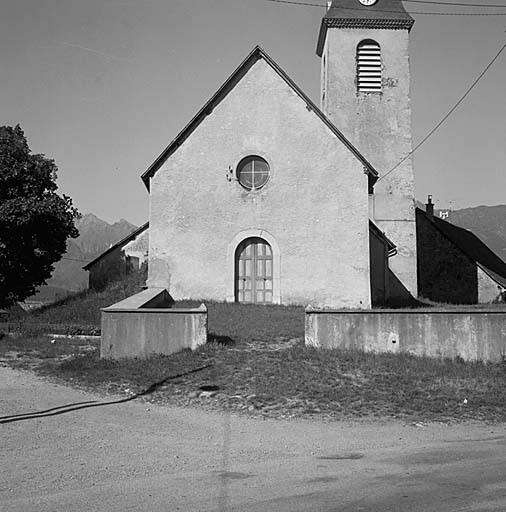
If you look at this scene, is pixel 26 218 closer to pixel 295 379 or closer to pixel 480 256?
pixel 295 379

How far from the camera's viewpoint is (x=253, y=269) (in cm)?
2184

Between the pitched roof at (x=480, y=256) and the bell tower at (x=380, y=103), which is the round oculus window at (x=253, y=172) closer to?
the bell tower at (x=380, y=103)

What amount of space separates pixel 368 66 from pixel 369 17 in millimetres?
2444

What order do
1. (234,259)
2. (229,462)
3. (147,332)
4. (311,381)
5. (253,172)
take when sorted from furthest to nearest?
1. (253,172)
2. (234,259)
3. (147,332)
4. (311,381)
5. (229,462)

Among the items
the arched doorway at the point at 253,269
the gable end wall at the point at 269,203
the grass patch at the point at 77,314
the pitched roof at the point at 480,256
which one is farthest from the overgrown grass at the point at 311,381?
the pitched roof at the point at 480,256

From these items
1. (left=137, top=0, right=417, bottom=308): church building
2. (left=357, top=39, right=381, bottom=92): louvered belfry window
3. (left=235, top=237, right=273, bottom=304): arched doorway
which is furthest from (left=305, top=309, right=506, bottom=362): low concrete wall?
(left=357, top=39, right=381, bottom=92): louvered belfry window

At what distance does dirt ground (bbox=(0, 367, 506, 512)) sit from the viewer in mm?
5832

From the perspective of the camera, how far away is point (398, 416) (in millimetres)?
9680

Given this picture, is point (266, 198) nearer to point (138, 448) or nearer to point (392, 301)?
point (392, 301)

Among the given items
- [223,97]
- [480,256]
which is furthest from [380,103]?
[480,256]

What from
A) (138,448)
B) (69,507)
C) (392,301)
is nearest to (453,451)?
(138,448)

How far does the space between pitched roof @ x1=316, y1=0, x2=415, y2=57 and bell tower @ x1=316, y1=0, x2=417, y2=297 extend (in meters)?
0.05

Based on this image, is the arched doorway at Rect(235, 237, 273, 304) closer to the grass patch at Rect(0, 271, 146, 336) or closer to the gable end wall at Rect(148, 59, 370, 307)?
the gable end wall at Rect(148, 59, 370, 307)

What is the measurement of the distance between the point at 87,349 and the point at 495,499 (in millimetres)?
10610
